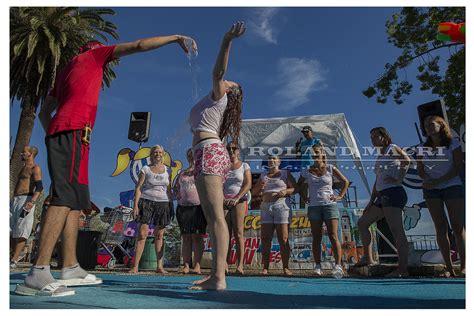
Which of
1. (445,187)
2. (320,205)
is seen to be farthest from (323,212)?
(445,187)

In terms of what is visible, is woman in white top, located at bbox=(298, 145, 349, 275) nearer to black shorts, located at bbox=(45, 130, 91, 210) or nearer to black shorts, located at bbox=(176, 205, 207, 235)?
black shorts, located at bbox=(176, 205, 207, 235)

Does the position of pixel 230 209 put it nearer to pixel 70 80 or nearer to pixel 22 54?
pixel 70 80

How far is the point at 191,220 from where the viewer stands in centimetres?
418

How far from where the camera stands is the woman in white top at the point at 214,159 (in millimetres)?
2152

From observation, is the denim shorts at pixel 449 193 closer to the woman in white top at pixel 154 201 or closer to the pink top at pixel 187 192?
the pink top at pixel 187 192

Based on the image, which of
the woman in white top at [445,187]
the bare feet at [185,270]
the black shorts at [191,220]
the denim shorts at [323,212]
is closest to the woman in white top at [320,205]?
the denim shorts at [323,212]

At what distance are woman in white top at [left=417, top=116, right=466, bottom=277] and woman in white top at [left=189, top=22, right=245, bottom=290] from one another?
2134 millimetres

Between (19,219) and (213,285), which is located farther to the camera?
(19,219)

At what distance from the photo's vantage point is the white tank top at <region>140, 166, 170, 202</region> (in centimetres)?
427

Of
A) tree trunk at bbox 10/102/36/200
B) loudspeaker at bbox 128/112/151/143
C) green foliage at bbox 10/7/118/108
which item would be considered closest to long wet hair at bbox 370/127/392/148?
loudspeaker at bbox 128/112/151/143

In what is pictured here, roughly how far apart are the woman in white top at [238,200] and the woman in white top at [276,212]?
258 millimetres

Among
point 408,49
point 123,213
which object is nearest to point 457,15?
point 408,49

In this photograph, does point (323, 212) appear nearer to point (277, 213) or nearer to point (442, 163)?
point (277, 213)

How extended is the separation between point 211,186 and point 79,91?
103 centimetres
